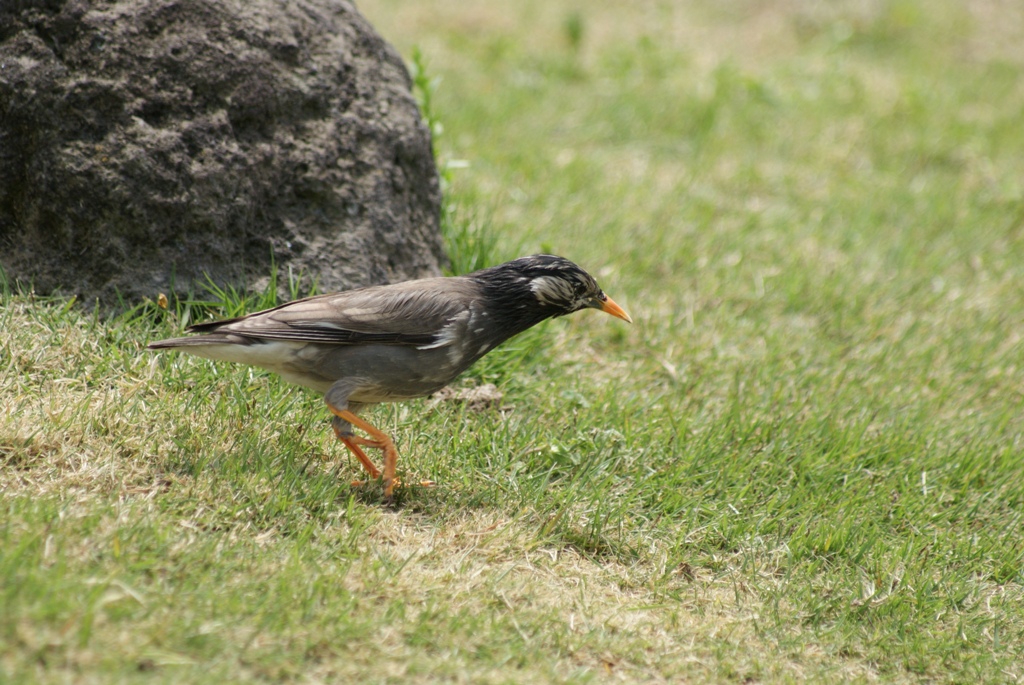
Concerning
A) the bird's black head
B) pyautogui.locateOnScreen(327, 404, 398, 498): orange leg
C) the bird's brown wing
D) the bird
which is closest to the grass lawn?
pyautogui.locateOnScreen(327, 404, 398, 498): orange leg

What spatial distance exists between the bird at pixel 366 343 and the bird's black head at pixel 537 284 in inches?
4.0

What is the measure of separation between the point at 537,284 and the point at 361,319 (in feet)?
3.11

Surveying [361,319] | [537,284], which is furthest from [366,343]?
[537,284]

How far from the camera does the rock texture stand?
17.4ft

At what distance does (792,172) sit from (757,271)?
2.23 meters

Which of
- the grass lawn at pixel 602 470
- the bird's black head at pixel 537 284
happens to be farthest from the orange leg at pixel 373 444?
the bird's black head at pixel 537 284

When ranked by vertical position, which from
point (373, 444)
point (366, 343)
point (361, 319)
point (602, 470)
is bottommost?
point (602, 470)

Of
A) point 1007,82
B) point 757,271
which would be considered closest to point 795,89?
point 1007,82

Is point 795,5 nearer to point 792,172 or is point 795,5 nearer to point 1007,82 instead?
point 1007,82

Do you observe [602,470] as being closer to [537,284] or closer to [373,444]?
[537,284]

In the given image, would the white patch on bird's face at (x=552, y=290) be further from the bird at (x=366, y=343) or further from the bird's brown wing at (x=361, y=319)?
the bird's brown wing at (x=361, y=319)

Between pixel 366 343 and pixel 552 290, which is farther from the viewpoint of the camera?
pixel 552 290

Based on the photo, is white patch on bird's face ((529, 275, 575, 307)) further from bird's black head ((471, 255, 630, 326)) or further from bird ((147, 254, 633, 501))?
bird ((147, 254, 633, 501))

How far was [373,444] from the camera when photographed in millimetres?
4906
